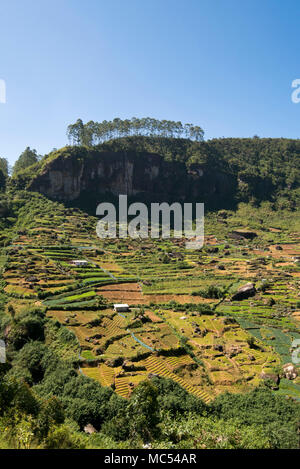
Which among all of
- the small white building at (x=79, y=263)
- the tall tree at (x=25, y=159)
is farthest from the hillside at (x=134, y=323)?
the tall tree at (x=25, y=159)

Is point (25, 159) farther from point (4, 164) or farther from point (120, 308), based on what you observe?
point (120, 308)

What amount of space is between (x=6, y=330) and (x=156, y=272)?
40476mm

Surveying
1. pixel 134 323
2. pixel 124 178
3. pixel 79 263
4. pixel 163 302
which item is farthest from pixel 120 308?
pixel 124 178

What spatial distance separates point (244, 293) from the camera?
191 feet

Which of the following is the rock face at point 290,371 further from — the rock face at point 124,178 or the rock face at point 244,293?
the rock face at point 124,178

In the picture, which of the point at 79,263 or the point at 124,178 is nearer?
the point at 79,263

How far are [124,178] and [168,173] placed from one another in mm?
22558

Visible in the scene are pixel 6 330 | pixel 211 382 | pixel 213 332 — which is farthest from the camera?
pixel 213 332

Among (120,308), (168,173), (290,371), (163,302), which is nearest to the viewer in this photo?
(290,371)

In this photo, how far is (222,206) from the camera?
136m

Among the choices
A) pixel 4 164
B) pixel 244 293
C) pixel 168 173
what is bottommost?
pixel 244 293

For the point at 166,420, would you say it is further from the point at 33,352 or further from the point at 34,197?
the point at 34,197

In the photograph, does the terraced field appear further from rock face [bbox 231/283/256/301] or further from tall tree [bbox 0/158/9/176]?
tall tree [bbox 0/158/9/176]
